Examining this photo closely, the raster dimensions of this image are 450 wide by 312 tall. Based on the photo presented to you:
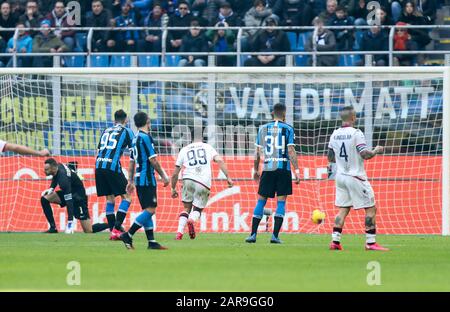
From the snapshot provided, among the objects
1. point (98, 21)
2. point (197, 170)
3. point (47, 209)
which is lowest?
point (47, 209)

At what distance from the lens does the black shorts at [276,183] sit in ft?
63.8

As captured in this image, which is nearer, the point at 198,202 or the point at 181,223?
the point at 181,223

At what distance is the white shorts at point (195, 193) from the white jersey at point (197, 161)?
0.08 meters

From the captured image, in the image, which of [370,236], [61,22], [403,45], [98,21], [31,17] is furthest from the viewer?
[31,17]

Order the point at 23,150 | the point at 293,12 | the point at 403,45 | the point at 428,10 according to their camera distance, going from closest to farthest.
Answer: the point at 23,150, the point at 403,45, the point at 428,10, the point at 293,12

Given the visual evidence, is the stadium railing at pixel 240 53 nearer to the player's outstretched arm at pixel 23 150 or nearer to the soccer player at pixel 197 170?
the soccer player at pixel 197 170

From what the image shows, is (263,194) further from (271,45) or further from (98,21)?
(98,21)

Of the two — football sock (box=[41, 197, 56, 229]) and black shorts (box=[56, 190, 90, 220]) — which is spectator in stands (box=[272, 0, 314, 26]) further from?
football sock (box=[41, 197, 56, 229])

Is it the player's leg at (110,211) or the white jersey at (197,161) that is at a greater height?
the white jersey at (197,161)

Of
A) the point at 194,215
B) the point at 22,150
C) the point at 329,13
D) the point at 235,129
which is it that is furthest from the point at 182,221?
the point at 329,13

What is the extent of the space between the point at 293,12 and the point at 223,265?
14.6 m

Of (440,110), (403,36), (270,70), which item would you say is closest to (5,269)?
(270,70)

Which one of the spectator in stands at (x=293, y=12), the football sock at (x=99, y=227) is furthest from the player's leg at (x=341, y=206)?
the spectator in stands at (x=293, y=12)

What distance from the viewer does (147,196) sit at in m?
17.3
